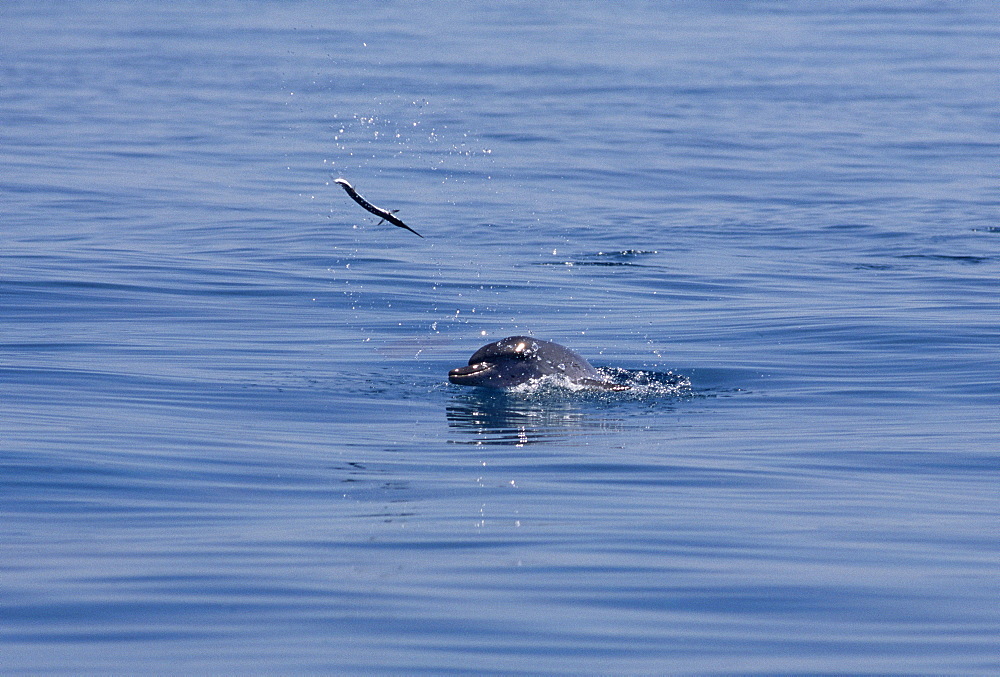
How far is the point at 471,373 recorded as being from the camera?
12953 mm

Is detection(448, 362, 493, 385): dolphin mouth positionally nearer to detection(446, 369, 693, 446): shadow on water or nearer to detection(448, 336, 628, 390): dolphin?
detection(448, 336, 628, 390): dolphin

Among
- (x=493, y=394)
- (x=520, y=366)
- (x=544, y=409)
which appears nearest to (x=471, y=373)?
(x=493, y=394)

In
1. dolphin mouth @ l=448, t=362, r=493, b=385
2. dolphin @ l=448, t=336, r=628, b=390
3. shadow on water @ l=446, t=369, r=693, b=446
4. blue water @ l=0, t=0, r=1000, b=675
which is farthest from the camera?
dolphin mouth @ l=448, t=362, r=493, b=385

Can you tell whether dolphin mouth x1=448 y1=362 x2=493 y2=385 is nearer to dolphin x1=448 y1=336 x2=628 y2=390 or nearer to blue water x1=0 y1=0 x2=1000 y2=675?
dolphin x1=448 y1=336 x2=628 y2=390

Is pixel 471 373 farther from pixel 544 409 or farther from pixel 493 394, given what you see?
pixel 544 409

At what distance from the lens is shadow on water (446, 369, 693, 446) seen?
11.5m

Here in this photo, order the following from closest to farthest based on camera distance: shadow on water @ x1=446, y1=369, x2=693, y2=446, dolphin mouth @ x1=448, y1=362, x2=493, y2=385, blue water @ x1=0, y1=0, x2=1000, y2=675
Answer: blue water @ x1=0, y1=0, x2=1000, y2=675, shadow on water @ x1=446, y1=369, x2=693, y2=446, dolphin mouth @ x1=448, y1=362, x2=493, y2=385

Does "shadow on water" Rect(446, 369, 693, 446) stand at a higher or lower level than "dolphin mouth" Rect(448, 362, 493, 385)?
lower

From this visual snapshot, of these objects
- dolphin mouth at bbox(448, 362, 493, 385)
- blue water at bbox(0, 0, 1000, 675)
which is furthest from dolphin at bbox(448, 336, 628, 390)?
blue water at bbox(0, 0, 1000, 675)

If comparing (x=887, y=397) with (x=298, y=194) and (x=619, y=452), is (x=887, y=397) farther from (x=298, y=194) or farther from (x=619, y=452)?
(x=298, y=194)

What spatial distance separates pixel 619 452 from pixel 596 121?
27989 millimetres

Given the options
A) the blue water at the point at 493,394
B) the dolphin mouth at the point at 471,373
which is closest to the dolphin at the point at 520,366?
the dolphin mouth at the point at 471,373

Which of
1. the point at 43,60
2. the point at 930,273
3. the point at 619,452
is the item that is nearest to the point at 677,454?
the point at 619,452

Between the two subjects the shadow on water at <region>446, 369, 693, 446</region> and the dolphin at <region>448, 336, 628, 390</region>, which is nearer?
the shadow on water at <region>446, 369, 693, 446</region>
